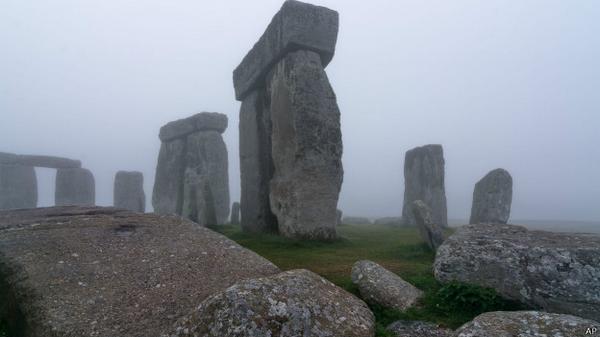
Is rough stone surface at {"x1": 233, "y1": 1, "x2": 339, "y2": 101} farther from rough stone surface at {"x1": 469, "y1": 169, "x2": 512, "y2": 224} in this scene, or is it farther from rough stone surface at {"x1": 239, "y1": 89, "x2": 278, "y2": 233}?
rough stone surface at {"x1": 469, "y1": 169, "x2": 512, "y2": 224}

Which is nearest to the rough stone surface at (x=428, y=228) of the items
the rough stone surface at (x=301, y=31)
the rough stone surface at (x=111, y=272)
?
the rough stone surface at (x=301, y=31)

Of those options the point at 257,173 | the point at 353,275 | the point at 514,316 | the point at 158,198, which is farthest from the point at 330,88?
the point at 158,198

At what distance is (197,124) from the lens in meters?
21.1

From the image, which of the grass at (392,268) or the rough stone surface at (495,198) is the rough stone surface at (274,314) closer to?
the grass at (392,268)

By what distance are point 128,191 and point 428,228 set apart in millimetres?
22503

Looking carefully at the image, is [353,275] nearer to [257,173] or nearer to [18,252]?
[18,252]

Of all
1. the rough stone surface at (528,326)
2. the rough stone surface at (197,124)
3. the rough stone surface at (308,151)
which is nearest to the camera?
the rough stone surface at (528,326)

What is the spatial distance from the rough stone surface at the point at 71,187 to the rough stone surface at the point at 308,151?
2325cm

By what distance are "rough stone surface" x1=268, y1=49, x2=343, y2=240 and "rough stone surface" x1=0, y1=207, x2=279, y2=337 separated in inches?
134

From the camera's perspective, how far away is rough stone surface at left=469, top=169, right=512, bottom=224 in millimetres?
15516

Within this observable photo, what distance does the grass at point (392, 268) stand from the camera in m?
4.71

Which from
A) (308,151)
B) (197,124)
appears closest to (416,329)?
(308,151)

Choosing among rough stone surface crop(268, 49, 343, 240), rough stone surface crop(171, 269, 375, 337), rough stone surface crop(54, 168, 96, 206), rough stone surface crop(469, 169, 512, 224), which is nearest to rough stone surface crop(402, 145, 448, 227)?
rough stone surface crop(469, 169, 512, 224)

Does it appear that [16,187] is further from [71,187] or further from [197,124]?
[197,124]
